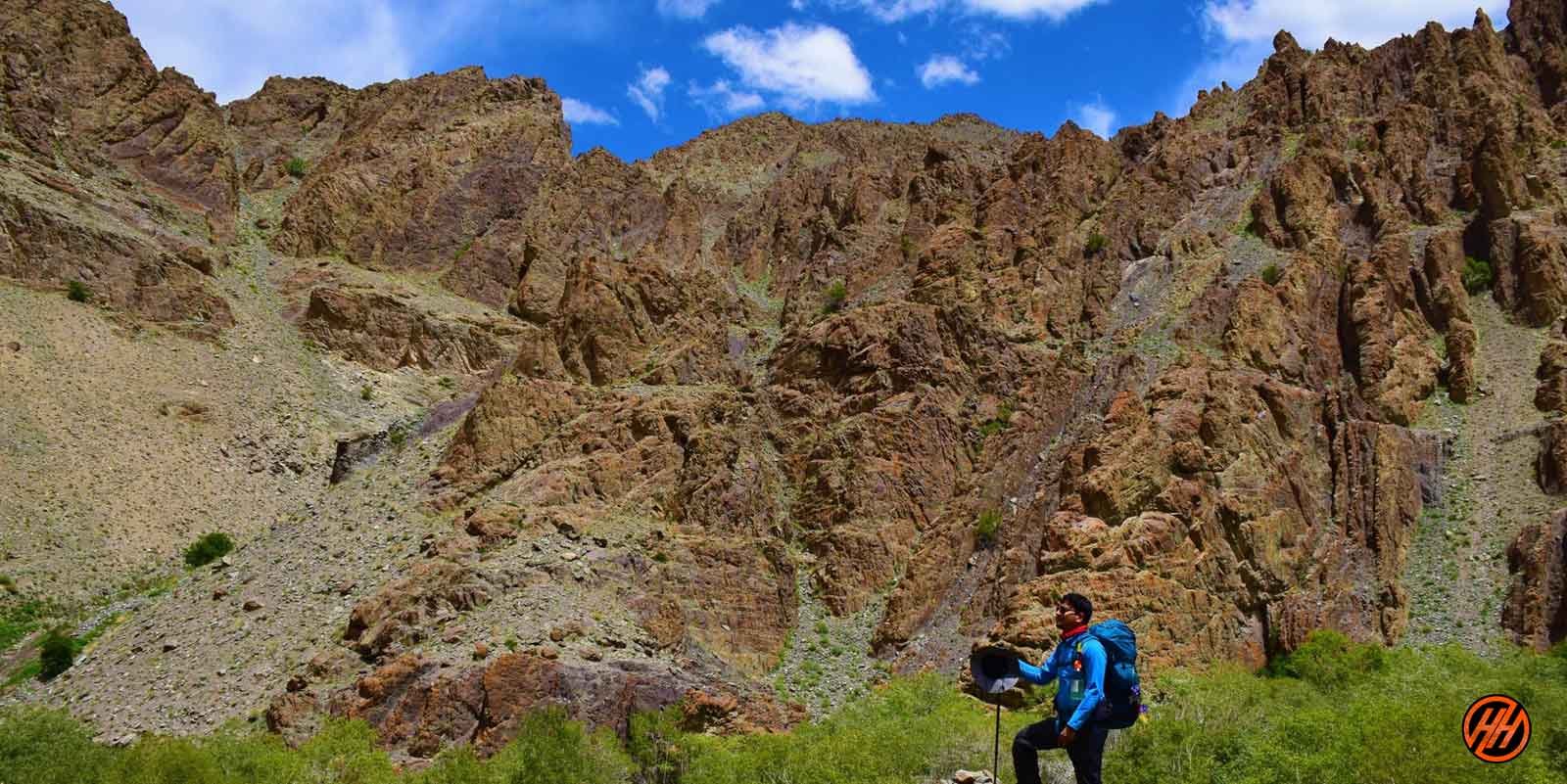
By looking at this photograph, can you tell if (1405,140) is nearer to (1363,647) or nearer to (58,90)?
(1363,647)

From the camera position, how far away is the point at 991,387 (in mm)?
57625

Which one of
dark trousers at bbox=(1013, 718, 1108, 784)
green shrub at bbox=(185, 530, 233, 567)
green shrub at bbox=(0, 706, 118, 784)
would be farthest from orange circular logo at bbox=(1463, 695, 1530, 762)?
green shrub at bbox=(185, 530, 233, 567)

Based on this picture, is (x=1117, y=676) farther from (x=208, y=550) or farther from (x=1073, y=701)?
(x=208, y=550)

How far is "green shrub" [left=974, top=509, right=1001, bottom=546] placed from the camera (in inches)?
1929

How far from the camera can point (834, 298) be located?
68.3 meters

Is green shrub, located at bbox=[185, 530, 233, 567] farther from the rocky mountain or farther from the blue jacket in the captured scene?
the blue jacket

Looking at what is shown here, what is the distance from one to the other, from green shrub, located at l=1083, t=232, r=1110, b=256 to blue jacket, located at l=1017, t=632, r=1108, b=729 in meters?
55.2

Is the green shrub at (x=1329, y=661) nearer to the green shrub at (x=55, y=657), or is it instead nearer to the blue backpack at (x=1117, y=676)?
the blue backpack at (x=1117, y=676)

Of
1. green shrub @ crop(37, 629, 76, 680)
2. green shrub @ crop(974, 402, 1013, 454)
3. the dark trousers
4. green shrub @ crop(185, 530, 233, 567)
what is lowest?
green shrub @ crop(37, 629, 76, 680)

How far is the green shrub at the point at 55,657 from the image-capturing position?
42969 mm

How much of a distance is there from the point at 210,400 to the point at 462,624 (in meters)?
35.4

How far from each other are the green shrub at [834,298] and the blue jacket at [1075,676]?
53.7 meters

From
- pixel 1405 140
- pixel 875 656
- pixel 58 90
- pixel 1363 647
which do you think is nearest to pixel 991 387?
pixel 875 656

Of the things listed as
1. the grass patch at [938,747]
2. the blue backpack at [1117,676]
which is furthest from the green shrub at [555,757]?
the blue backpack at [1117,676]
